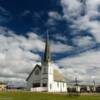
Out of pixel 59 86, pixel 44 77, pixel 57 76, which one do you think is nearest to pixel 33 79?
pixel 44 77

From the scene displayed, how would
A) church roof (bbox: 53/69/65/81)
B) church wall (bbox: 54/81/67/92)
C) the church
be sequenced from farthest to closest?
church roof (bbox: 53/69/65/81) → church wall (bbox: 54/81/67/92) → the church

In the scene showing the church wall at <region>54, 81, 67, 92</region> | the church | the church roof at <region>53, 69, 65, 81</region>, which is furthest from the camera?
the church roof at <region>53, 69, 65, 81</region>

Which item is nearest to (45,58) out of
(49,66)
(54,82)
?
(49,66)

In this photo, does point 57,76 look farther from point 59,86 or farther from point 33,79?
point 33,79

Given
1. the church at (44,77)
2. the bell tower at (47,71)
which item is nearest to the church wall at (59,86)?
the church at (44,77)

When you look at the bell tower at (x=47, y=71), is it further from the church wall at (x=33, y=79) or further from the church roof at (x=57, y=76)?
the church roof at (x=57, y=76)

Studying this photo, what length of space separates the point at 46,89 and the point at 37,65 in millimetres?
12855

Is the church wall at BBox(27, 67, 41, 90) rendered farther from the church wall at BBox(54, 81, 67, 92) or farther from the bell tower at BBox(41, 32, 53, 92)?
the church wall at BBox(54, 81, 67, 92)

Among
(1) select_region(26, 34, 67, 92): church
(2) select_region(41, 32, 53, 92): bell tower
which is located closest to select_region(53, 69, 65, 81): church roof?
(1) select_region(26, 34, 67, 92): church

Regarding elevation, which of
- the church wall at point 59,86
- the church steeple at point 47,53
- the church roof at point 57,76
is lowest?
the church wall at point 59,86

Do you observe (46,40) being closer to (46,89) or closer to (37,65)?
(37,65)

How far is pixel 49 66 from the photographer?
108 m

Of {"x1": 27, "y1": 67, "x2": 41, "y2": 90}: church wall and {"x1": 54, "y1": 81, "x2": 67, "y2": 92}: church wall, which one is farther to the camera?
{"x1": 54, "y1": 81, "x2": 67, "y2": 92}: church wall

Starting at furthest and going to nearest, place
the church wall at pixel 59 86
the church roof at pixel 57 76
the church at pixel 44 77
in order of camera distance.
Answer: the church roof at pixel 57 76
the church wall at pixel 59 86
the church at pixel 44 77
